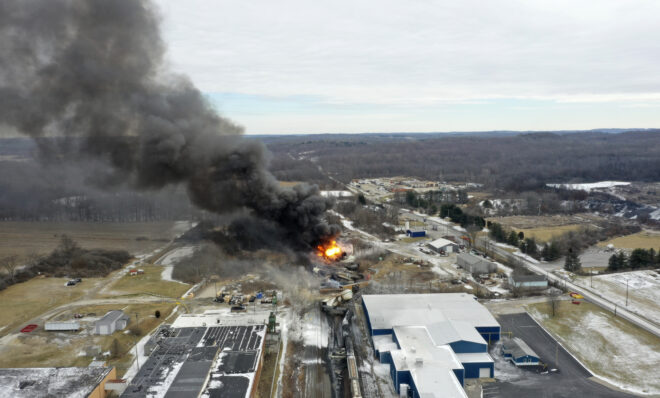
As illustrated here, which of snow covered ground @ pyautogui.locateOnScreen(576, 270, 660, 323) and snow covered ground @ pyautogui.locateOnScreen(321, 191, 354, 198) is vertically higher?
snow covered ground @ pyautogui.locateOnScreen(321, 191, 354, 198)

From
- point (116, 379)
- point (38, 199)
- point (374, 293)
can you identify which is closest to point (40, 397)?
point (116, 379)

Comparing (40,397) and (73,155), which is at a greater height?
(73,155)

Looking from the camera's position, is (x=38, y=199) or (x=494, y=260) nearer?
(x=494, y=260)

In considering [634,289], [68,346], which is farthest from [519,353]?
[68,346]

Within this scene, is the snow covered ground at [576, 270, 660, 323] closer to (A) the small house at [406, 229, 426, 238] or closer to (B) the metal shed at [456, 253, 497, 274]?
(B) the metal shed at [456, 253, 497, 274]

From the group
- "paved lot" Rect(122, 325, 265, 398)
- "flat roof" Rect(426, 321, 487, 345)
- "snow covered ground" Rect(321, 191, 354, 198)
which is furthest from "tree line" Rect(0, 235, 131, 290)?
"snow covered ground" Rect(321, 191, 354, 198)

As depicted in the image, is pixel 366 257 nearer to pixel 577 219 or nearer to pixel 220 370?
pixel 220 370
